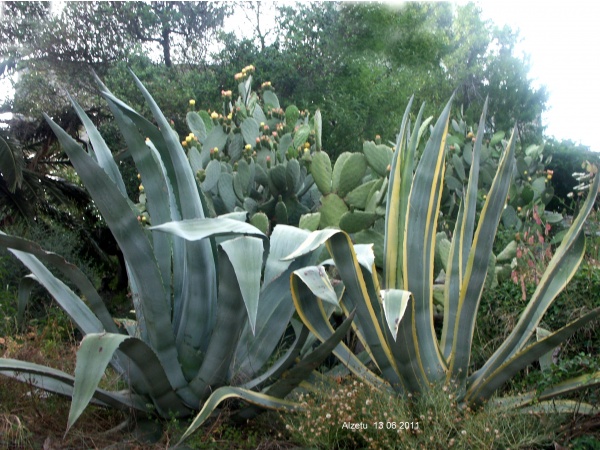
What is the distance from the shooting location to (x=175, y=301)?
3.37m

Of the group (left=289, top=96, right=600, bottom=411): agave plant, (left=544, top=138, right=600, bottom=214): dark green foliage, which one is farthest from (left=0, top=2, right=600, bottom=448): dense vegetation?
(left=544, top=138, right=600, bottom=214): dark green foliage

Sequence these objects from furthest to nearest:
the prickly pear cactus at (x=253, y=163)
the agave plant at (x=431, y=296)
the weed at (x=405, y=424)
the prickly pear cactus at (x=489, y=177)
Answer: the prickly pear cactus at (x=489, y=177) → the prickly pear cactus at (x=253, y=163) → the agave plant at (x=431, y=296) → the weed at (x=405, y=424)

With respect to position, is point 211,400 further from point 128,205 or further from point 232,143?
point 232,143

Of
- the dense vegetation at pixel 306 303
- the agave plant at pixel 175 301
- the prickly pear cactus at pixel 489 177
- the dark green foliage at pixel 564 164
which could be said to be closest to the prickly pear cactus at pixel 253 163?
the dense vegetation at pixel 306 303

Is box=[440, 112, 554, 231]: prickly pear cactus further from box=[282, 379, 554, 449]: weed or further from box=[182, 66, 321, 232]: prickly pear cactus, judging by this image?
box=[282, 379, 554, 449]: weed

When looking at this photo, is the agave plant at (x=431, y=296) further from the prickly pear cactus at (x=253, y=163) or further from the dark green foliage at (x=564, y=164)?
the dark green foliage at (x=564, y=164)

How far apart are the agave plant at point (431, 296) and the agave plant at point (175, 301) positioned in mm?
248

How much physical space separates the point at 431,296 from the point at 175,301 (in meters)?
1.25

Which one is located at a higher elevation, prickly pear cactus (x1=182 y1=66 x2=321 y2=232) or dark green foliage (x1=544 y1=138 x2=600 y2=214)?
prickly pear cactus (x1=182 y1=66 x2=321 y2=232)

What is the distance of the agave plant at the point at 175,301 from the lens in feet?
9.37

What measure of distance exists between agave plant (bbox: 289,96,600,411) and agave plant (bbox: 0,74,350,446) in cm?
25

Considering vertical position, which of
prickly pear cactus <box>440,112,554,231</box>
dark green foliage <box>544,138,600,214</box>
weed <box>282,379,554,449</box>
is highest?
prickly pear cactus <box>440,112,554,231</box>

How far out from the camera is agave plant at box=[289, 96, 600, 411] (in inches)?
118

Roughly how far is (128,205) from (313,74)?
1125 cm
